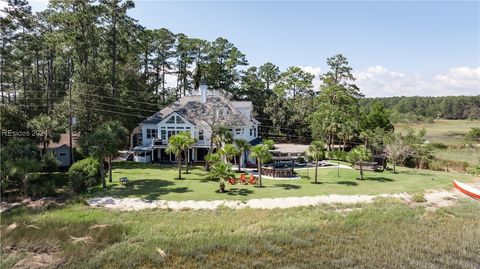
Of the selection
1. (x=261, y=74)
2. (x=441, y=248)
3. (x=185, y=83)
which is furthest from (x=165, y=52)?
(x=441, y=248)

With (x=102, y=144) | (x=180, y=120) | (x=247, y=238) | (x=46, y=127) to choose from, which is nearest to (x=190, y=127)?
(x=180, y=120)

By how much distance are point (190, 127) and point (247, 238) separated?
80.0 feet

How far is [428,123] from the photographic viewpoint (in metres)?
103

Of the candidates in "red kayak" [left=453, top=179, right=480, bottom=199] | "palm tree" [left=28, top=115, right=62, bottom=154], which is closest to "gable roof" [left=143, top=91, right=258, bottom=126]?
"palm tree" [left=28, top=115, right=62, bottom=154]

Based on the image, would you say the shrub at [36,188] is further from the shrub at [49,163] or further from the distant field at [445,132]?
the distant field at [445,132]

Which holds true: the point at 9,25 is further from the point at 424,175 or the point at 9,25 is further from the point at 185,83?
the point at 424,175

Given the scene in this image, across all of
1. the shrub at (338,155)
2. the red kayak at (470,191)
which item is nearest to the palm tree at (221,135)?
the shrub at (338,155)

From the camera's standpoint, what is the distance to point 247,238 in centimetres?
1630

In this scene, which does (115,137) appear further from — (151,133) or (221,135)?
(151,133)

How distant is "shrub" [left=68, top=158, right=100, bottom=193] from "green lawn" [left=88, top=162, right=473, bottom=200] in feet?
3.37

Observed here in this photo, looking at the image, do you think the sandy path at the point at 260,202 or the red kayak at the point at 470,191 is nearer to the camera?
the sandy path at the point at 260,202

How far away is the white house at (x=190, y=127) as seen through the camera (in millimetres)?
38750

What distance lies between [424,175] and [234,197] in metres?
21.9

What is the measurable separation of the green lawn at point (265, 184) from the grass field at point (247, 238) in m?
3.79
